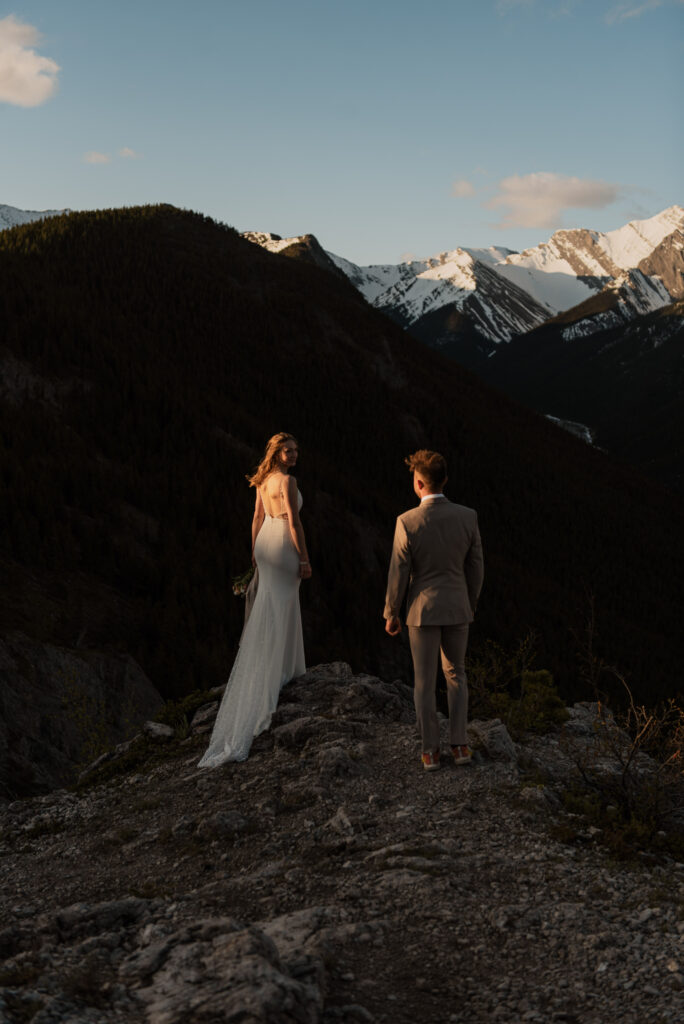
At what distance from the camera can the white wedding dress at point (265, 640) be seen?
27.7 feet

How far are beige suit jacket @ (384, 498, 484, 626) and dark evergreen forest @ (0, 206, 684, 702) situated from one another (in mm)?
8527

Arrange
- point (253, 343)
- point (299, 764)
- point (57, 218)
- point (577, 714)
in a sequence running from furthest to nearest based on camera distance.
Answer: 1. point (57, 218)
2. point (253, 343)
3. point (577, 714)
4. point (299, 764)

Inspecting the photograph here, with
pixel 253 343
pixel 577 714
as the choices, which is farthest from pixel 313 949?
pixel 253 343

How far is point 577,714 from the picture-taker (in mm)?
10852

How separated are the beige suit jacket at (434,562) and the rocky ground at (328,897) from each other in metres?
1.50

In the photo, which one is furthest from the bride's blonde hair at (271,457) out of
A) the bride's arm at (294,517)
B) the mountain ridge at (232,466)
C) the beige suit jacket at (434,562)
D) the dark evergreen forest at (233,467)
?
the dark evergreen forest at (233,467)

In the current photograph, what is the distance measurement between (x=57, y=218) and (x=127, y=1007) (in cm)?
7568

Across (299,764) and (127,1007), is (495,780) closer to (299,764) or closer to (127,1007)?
(299,764)

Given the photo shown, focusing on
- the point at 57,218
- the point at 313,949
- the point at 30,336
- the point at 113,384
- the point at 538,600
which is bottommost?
the point at 538,600

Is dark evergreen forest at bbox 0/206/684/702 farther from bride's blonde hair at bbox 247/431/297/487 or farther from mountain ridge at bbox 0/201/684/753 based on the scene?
bride's blonde hair at bbox 247/431/297/487

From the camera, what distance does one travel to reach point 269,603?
8617 millimetres

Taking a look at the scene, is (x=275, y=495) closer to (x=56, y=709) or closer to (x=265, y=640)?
(x=265, y=640)

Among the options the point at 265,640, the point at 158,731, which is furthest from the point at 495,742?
the point at 158,731

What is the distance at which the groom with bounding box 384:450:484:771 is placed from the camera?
6.86 meters
